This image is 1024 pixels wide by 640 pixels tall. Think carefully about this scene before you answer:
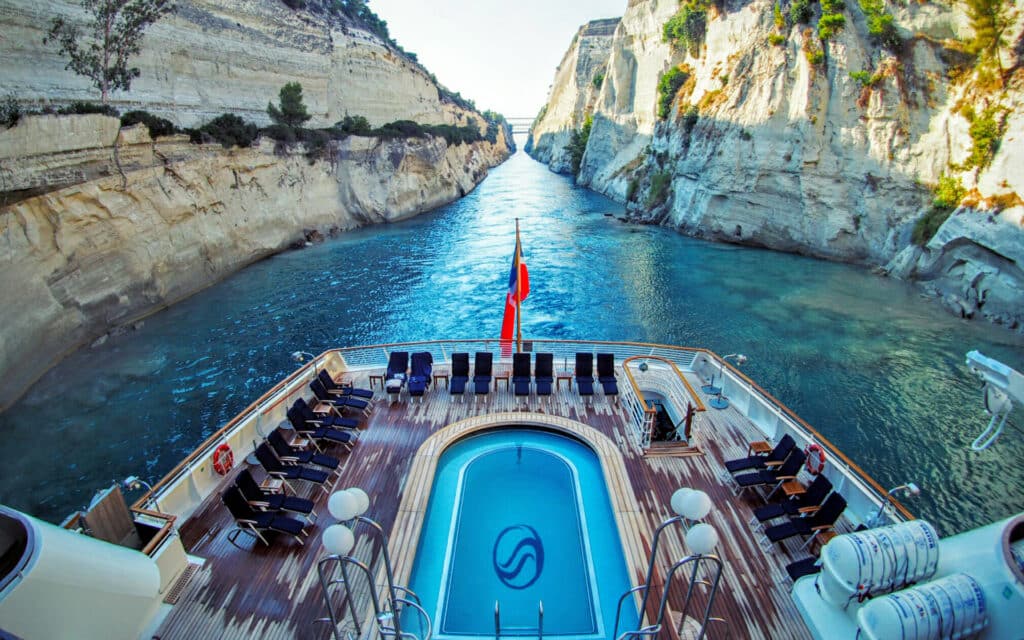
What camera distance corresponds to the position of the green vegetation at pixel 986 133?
21.4m

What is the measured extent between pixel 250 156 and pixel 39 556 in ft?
107

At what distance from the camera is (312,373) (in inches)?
436

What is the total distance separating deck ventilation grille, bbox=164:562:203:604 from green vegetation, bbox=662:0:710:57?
159ft

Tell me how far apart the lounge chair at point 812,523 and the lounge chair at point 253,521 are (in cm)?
669

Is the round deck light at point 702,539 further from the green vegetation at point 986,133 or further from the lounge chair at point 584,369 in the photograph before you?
the green vegetation at point 986,133

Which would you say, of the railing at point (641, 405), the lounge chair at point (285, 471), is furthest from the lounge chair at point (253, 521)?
the railing at point (641, 405)

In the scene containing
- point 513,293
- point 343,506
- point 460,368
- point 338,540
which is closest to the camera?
point 338,540

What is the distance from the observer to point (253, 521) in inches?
265

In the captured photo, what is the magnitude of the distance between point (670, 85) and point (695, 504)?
4818 cm

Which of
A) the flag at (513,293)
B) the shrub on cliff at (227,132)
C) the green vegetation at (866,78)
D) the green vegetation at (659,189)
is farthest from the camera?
the green vegetation at (659,189)

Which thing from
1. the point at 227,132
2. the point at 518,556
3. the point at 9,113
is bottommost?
the point at 518,556

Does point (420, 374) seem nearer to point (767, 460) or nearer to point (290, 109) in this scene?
point (767, 460)

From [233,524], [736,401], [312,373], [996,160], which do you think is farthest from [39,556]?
[996,160]

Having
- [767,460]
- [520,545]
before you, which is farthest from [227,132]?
[767,460]
